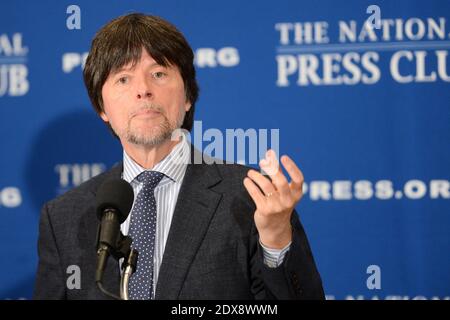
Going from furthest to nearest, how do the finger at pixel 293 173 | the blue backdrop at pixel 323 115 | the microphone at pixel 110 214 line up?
1. the blue backdrop at pixel 323 115
2. the finger at pixel 293 173
3. the microphone at pixel 110 214

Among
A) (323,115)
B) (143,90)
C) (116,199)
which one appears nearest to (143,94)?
(143,90)

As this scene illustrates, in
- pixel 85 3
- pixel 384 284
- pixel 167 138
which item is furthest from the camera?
pixel 85 3

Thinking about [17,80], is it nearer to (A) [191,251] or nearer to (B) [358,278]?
(A) [191,251]

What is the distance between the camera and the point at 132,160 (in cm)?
185

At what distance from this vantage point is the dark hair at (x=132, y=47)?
182cm

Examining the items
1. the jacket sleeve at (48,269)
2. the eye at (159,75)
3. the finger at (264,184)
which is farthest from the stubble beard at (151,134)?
the finger at (264,184)

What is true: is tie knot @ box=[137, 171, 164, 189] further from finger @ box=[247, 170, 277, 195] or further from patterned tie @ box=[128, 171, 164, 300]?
finger @ box=[247, 170, 277, 195]

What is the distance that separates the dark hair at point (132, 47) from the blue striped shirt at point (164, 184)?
0.23 metres

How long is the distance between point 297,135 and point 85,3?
983 mm

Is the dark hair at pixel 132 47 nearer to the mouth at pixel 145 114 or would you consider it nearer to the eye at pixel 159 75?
the eye at pixel 159 75

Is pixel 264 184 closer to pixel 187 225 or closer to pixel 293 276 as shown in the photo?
pixel 293 276

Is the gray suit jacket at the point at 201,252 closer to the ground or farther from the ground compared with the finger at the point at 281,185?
closer to the ground

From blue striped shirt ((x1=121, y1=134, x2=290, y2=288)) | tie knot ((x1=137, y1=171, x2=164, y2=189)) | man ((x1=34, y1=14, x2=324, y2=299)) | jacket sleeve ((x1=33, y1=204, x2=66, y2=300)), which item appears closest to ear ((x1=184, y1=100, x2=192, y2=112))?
man ((x1=34, y1=14, x2=324, y2=299))
